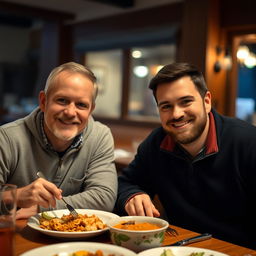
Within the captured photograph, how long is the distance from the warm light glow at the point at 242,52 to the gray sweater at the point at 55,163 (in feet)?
10.6

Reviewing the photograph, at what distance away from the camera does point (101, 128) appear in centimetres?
192

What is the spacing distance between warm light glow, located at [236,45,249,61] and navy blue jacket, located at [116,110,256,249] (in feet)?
10.0

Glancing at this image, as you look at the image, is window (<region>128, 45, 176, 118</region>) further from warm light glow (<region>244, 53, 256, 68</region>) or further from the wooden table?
the wooden table

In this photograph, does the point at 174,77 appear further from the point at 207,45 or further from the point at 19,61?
the point at 19,61

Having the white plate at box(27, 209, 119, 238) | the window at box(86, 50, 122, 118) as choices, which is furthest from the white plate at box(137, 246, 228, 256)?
the window at box(86, 50, 122, 118)

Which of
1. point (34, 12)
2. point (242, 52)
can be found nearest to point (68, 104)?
point (242, 52)

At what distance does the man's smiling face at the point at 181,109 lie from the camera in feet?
5.43

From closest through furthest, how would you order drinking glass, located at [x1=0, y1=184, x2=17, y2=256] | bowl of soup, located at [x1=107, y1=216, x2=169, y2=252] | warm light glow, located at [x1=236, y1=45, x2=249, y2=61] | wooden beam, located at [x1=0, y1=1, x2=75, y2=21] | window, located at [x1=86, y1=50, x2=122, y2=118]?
drinking glass, located at [x1=0, y1=184, x2=17, y2=256] < bowl of soup, located at [x1=107, y1=216, x2=169, y2=252] < warm light glow, located at [x1=236, y1=45, x2=249, y2=61] < wooden beam, located at [x1=0, y1=1, x2=75, y2=21] < window, located at [x1=86, y1=50, x2=122, y2=118]

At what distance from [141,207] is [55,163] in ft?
1.49

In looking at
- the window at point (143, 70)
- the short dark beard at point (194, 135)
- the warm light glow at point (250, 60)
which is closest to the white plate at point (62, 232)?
the short dark beard at point (194, 135)

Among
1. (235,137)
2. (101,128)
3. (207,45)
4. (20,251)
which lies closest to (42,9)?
(207,45)

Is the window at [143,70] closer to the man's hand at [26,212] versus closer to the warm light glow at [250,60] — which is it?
the warm light glow at [250,60]

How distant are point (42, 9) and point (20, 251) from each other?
568 centimetres

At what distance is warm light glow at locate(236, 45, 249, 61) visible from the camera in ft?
15.1
